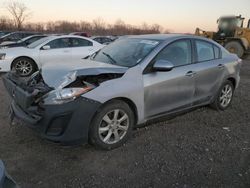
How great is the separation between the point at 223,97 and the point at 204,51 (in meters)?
1.18

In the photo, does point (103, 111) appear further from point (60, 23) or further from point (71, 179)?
point (60, 23)

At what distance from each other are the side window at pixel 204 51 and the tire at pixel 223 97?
0.72 m

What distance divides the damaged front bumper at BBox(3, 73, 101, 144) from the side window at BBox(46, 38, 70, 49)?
677cm

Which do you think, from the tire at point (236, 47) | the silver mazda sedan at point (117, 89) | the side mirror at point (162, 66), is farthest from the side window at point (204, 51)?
the tire at point (236, 47)

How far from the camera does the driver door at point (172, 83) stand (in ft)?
15.1

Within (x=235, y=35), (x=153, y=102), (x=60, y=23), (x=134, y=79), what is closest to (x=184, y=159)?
(x=153, y=102)

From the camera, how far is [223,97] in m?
6.25

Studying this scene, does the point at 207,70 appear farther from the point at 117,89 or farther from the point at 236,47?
the point at 236,47

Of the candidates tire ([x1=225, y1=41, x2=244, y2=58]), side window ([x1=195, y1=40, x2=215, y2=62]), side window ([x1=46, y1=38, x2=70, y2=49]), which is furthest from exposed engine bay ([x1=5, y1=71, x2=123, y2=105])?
tire ([x1=225, y1=41, x2=244, y2=58])

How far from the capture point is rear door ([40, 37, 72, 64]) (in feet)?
33.5

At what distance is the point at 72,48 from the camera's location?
10.8m

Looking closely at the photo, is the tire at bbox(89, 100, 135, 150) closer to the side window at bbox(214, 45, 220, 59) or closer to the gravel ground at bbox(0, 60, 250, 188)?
the gravel ground at bbox(0, 60, 250, 188)

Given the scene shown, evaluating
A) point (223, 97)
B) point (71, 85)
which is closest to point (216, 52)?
point (223, 97)

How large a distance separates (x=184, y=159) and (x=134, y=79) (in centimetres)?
130
